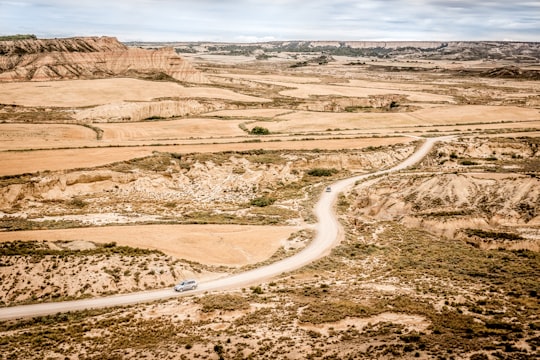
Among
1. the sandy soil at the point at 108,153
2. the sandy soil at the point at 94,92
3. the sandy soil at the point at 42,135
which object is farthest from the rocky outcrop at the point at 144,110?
the sandy soil at the point at 108,153

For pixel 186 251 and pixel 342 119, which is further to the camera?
pixel 342 119

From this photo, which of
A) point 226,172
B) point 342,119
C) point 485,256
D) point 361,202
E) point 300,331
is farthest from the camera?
point 342,119

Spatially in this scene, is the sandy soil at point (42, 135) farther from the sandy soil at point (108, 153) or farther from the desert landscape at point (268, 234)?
the sandy soil at point (108, 153)

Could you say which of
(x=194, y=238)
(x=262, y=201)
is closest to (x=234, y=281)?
(x=194, y=238)

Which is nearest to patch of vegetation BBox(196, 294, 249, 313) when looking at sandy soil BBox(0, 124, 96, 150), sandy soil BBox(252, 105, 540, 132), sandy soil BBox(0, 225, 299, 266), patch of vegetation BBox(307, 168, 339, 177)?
sandy soil BBox(0, 225, 299, 266)

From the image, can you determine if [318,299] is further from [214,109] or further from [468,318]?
[214,109]

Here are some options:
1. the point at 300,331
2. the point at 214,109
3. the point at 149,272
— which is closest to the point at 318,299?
the point at 300,331
